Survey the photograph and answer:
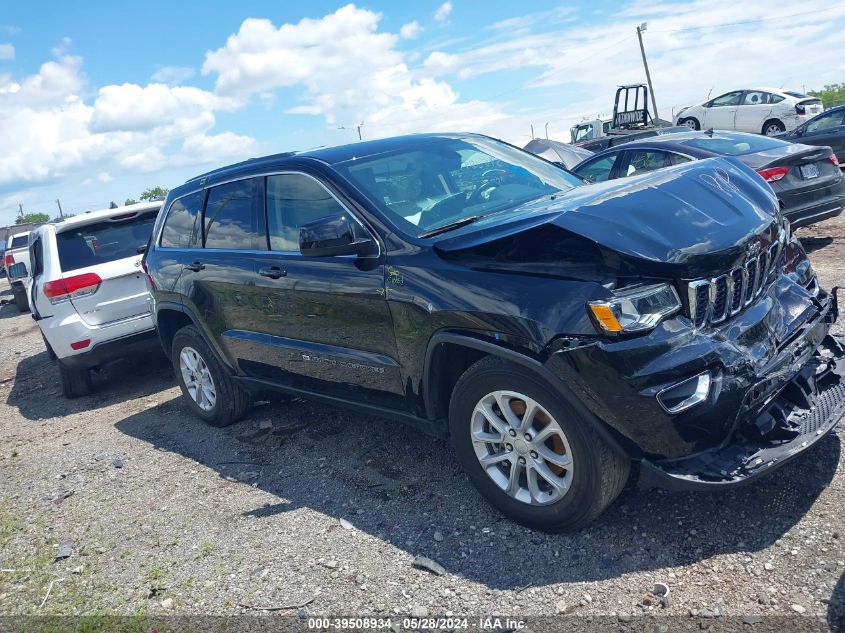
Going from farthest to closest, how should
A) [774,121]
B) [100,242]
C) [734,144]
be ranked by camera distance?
1. [774,121]
2. [734,144]
3. [100,242]

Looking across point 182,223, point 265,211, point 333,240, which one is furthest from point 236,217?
point 333,240

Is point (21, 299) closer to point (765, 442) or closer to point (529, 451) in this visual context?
point (529, 451)

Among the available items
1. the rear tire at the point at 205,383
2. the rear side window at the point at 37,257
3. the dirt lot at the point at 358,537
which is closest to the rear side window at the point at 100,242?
the rear side window at the point at 37,257

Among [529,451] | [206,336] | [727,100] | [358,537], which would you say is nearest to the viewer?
[529,451]

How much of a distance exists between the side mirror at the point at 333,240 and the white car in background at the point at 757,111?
2068 cm

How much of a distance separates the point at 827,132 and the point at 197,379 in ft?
44.9

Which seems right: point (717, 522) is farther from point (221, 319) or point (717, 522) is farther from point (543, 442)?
point (221, 319)

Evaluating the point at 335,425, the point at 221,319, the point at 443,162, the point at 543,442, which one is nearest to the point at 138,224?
the point at 221,319

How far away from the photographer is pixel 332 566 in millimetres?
3551

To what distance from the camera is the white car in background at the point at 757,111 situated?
70.8ft

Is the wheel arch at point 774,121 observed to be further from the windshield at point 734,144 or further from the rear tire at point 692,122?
the windshield at point 734,144

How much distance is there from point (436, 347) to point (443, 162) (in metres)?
1.43

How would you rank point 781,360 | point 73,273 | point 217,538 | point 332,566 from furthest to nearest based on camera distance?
point 73,273, point 217,538, point 332,566, point 781,360

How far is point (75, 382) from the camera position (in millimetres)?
7695
